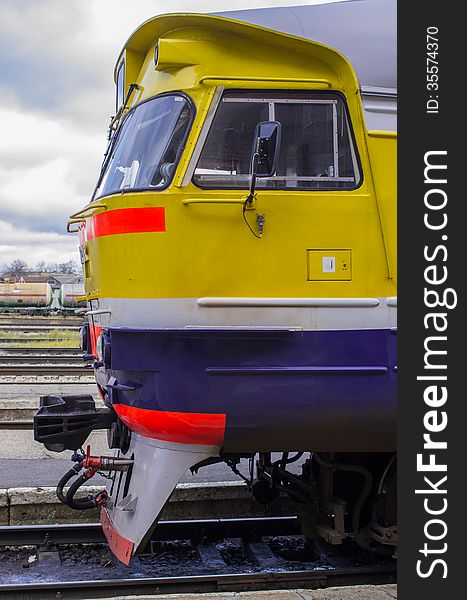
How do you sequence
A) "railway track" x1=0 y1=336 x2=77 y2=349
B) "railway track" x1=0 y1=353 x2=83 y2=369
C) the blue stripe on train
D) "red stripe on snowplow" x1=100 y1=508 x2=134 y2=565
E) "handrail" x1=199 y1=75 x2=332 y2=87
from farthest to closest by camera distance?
"railway track" x1=0 y1=336 x2=77 y2=349
"railway track" x1=0 y1=353 x2=83 y2=369
"red stripe on snowplow" x1=100 y1=508 x2=134 y2=565
"handrail" x1=199 y1=75 x2=332 y2=87
the blue stripe on train

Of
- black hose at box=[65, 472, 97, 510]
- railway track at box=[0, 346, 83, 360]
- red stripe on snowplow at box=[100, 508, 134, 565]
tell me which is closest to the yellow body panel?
black hose at box=[65, 472, 97, 510]

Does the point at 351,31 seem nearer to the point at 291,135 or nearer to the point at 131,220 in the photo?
the point at 291,135

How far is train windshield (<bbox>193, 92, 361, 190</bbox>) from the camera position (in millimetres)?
4117

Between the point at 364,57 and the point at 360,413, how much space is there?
2.11 meters

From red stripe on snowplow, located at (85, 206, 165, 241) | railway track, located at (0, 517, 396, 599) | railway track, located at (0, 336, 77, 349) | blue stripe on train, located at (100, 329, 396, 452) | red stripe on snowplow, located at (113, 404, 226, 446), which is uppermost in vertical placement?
red stripe on snowplow, located at (85, 206, 165, 241)

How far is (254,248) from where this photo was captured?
3914mm

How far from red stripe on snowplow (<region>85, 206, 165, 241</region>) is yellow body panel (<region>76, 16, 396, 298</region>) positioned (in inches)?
1.4

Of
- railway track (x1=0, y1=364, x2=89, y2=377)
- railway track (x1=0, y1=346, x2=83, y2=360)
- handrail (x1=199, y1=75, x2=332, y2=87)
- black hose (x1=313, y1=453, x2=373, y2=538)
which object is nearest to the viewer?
handrail (x1=199, y1=75, x2=332, y2=87)

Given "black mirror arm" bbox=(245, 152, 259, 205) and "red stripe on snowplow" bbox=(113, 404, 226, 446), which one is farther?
"red stripe on snowplow" bbox=(113, 404, 226, 446)

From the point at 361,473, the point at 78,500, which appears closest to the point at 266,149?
the point at 361,473

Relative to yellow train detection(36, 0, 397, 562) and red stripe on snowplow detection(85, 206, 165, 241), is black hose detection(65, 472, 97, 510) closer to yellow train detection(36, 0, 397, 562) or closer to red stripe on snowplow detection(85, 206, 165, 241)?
yellow train detection(36, 0, 397, 562)

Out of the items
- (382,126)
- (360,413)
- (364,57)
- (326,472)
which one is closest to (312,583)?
(326,472)

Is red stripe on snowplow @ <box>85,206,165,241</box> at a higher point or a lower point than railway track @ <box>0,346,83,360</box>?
higher

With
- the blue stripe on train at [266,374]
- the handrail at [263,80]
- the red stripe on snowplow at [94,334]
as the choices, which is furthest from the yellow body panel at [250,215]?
the red stripe on snowplow at [94,334]
